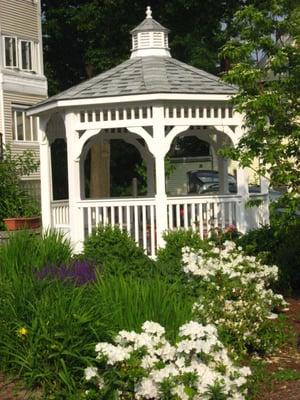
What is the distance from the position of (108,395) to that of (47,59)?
31395mm

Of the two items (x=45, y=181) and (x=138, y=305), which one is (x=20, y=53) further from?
(x=138, y=305)

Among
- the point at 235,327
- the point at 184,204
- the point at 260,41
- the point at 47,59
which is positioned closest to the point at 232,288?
the point at 235,327

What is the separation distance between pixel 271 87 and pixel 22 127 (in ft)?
78.4

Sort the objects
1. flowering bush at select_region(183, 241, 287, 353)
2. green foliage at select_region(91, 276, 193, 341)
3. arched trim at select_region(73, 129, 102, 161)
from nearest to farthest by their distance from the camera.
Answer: green foliage at select_region(91, 276, 193, 341) < flowering bush at select_region(183, 241, 287, 353) < arched trim at select_region(73, 129, 102, 161)

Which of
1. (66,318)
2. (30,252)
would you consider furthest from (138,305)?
(30,252)

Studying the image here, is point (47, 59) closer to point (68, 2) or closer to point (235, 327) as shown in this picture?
point (68, 2)

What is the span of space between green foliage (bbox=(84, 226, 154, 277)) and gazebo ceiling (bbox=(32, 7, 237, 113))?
2812 millimetres

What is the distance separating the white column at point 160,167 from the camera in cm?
1214

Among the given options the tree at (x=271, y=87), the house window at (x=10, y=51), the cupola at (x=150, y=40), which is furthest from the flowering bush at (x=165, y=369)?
the house window at (x=10, y=51)

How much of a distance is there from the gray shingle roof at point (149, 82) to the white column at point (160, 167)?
43cm

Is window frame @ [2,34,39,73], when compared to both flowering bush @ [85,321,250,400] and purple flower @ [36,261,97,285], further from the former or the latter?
flowering bush @ [85,321,250,400]

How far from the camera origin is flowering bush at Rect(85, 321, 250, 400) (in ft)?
15.7

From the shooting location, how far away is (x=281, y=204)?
8.64 m

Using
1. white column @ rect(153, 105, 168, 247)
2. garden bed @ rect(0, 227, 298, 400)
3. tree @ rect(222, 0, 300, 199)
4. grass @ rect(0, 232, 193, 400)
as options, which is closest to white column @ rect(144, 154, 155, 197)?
white column @ rect(153, 105, 168, 247)
